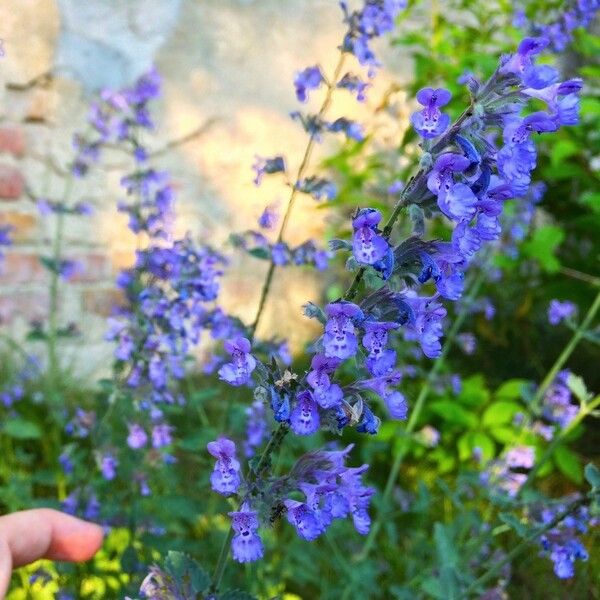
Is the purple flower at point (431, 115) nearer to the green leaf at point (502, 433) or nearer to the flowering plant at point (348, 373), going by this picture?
the flowering plant at point (348, 373)

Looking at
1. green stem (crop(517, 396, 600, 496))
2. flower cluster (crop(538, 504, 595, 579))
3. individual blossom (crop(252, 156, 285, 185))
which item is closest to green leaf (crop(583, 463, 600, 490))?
flower cluster (crop(538, 504, 595, 579))

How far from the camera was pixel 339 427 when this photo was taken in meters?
0.85

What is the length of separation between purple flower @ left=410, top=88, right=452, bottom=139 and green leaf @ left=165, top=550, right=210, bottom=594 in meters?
0.59

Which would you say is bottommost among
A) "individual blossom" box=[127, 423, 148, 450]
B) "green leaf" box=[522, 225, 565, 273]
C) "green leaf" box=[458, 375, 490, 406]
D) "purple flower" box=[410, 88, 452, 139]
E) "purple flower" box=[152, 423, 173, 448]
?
"green leaf" box=[458, 375, 490, 406]

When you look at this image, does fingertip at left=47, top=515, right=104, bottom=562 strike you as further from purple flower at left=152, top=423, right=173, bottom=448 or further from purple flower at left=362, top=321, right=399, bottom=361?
purple flower at left=152, top=423, right=173, bottom=448

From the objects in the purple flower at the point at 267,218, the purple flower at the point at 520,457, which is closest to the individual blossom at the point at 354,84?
the purple flower at the point at 267,218

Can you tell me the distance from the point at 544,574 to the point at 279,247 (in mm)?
1517

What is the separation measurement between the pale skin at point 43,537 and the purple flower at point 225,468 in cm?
22

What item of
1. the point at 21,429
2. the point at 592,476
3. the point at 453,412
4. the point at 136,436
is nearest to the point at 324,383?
the point at 592,476

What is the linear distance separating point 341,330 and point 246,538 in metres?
0.26

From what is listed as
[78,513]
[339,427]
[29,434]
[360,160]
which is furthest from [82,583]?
[360,160]

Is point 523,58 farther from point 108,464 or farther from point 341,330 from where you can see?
point 108,464

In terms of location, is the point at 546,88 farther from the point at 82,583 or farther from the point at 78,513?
the point at 82,583

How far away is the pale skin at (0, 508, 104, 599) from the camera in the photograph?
0.90m
